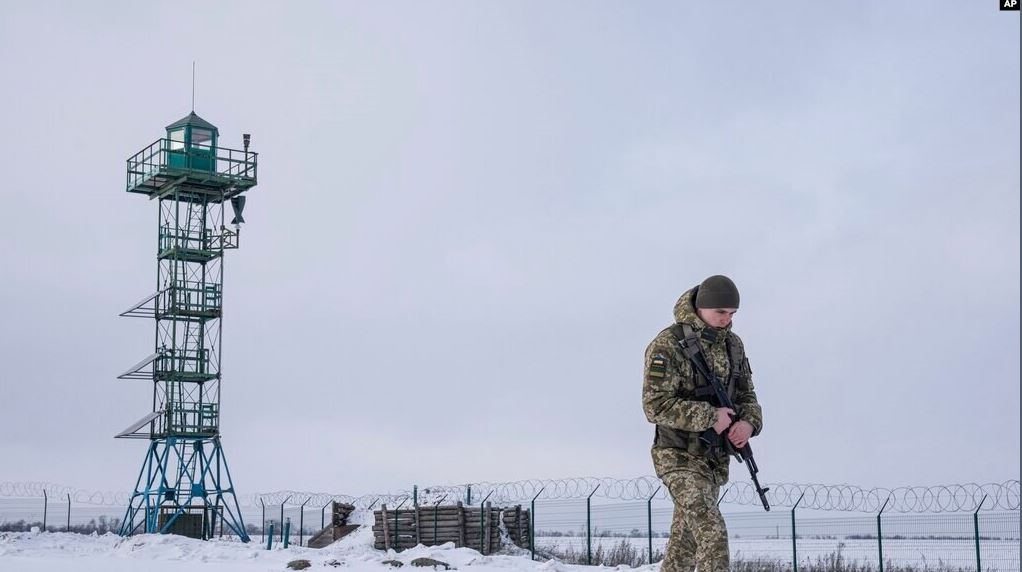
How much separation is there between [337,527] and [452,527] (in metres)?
5.80

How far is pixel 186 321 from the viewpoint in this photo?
40.7 meters

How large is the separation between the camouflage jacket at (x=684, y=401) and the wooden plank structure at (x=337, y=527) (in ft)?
81.7

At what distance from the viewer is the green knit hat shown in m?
8.59

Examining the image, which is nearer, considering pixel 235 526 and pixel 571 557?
pixel 571 557

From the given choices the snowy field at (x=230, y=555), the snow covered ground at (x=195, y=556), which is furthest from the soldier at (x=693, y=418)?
the snow covered ground at (x=195, y=556)

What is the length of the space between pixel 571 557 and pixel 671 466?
19.1 metres

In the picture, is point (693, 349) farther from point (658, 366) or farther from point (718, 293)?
point (718, 293)

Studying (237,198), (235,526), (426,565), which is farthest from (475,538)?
(237,198)

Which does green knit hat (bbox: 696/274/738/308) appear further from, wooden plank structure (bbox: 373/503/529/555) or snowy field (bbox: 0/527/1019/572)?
wooden plank structure (bbox: 373/503/529/555)

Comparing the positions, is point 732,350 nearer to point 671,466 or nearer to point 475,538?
point 671,466

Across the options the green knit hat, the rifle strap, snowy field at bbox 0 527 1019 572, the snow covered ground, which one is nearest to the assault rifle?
the rifle strap

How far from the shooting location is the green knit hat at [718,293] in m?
8.59

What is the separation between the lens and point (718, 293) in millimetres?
8578

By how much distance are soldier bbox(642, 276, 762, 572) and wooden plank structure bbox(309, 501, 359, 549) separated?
2483cm
